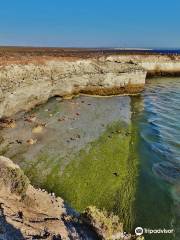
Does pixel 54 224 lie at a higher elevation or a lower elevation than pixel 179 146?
higher

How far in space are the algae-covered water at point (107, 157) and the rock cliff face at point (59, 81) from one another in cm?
180

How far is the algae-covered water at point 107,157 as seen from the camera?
15611 millimetres

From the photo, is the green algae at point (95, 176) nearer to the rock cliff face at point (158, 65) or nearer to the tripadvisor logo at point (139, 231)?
the tripadvisor logo at point (139, 231)

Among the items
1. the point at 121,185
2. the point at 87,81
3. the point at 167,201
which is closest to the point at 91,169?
the point at 121,185

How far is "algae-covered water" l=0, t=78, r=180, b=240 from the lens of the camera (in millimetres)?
15611

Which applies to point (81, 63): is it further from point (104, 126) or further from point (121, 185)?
point (121, 185)

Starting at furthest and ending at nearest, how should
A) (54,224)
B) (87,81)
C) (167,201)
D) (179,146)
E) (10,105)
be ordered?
(87,81)
(10,105)
(179,146)
(167,201)
(54,224)

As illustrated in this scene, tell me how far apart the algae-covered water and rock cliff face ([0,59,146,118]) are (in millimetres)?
1797

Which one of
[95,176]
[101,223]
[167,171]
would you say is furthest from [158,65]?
[101,223]

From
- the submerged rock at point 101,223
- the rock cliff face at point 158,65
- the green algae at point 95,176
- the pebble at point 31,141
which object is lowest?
the rock cliff face at point 158,65

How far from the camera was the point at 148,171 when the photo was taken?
19.6 metres

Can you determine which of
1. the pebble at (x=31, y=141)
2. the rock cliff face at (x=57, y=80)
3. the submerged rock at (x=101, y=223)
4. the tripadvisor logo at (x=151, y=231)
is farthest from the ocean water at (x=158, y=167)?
the rock cliff face at (x=57, y=80)

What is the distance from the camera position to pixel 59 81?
39156 millimetres

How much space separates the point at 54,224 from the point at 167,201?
302 inches
